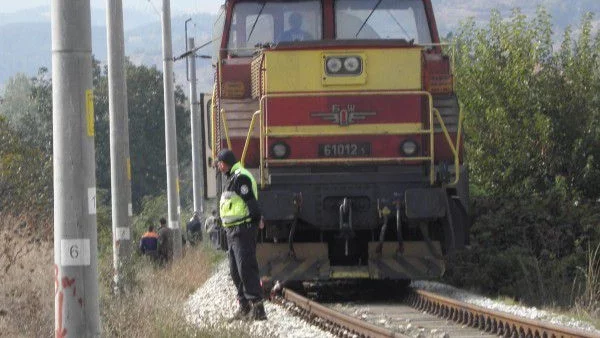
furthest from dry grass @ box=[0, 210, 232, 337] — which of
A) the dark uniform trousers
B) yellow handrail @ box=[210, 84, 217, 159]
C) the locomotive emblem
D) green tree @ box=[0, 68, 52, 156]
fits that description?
green tree @ box=[0, 68, 52, 156]

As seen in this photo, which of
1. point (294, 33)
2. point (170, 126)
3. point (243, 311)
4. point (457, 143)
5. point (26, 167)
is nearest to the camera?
point (243, 311)

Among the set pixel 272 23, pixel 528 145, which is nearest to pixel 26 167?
pixel 528 145

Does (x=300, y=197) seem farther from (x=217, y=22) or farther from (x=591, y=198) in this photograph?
(x=591, y=198)

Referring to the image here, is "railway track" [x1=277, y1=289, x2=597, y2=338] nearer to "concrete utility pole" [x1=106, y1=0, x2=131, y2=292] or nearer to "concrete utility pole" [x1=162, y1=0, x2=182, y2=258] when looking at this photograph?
"concrete utility pole" [x1=106, y1=0, x2=131, y2=292]

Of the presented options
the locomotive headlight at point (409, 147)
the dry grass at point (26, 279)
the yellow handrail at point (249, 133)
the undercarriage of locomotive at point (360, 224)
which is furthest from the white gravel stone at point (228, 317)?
the locomotive headlight at point (409, 147)

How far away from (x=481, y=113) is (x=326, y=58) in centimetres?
819

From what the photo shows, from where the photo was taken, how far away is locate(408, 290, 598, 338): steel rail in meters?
10.6

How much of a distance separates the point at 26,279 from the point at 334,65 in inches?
170

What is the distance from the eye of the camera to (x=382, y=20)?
15281 mm

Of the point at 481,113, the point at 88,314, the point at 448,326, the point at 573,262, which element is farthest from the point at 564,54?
the point at 88,314

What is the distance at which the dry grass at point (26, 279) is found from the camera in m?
10.9

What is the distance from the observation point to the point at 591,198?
2103 cm

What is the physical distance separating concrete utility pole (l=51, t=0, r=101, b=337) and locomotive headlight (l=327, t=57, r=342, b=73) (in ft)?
19.3

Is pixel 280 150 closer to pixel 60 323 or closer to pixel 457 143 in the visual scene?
pixel 457 143
